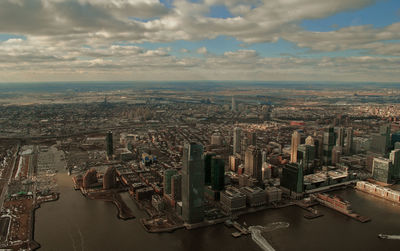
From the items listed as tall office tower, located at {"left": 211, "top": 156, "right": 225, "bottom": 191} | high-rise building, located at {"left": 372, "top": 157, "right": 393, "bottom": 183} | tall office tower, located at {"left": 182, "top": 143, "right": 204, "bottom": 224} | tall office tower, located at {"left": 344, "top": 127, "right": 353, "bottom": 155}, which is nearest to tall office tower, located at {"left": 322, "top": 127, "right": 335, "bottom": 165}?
high-rise building, located at {"left": 372, "top": 157, "right": 393, "bottom": 183}

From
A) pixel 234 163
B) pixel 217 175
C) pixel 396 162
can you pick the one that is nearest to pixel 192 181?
pixel 217 175

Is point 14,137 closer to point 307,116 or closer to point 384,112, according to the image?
point 307,116

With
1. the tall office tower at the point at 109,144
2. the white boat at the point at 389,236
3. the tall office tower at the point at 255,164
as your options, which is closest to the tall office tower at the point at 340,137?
the tall office tower at the point at 255,164

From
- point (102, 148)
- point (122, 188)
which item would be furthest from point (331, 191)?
point (102, 148)

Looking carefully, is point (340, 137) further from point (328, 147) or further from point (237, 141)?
point (237, 141)

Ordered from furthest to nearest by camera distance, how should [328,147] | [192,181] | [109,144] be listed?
[109,144]
[328,147]
[192,181]

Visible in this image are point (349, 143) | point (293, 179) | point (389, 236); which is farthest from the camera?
point (349, 143)
